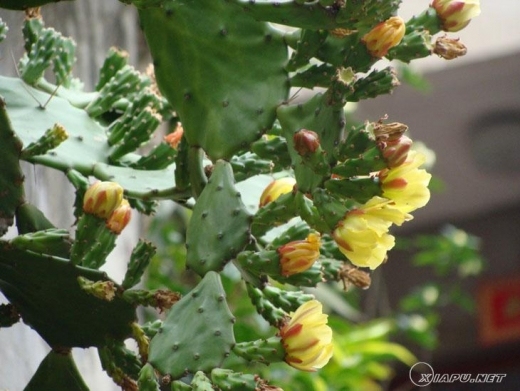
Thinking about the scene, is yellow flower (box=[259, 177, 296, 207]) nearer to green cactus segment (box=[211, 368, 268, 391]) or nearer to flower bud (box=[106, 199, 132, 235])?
flower bud (box=[106, 199, 132, 235])

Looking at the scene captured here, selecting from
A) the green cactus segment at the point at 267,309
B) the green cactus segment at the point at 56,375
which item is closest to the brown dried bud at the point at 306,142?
the green cactus segment at the point at 267,309

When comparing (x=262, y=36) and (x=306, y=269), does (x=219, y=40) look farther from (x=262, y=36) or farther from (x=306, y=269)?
(x=306, y=269)

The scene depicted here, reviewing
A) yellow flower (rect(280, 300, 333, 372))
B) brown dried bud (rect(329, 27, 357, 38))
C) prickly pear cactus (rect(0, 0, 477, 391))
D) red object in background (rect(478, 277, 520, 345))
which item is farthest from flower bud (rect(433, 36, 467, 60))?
red object in background (rect(478, 277, 520, 345))

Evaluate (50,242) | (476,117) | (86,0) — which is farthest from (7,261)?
(476,117)

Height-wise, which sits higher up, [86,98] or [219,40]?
[219,40]

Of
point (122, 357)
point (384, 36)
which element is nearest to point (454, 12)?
point (384, 36)

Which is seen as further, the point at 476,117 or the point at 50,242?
the point at 476,117

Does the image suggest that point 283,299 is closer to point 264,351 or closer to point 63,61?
point 264,351
